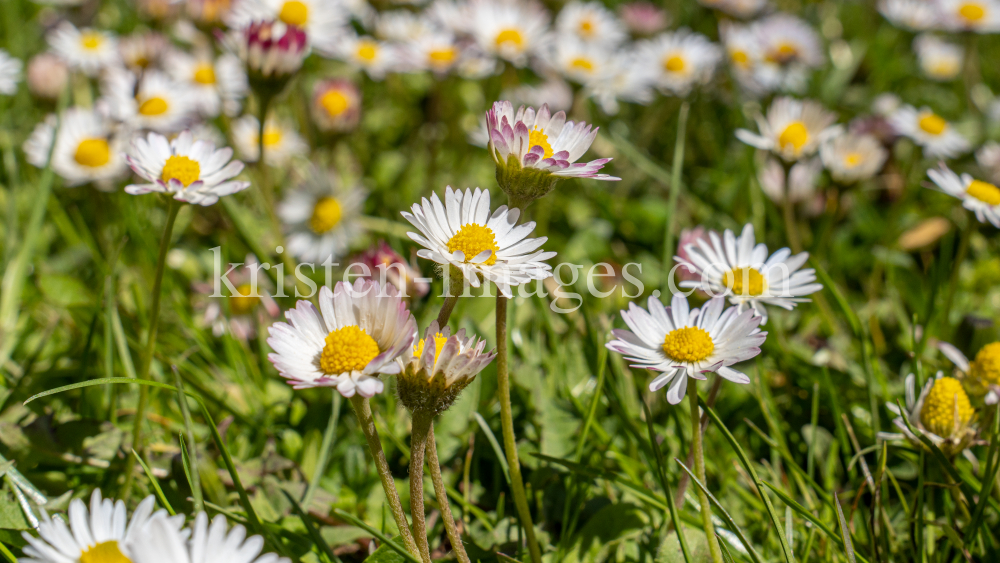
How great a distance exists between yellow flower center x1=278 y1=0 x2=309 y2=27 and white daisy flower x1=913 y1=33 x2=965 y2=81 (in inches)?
144

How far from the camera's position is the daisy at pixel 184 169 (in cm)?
152

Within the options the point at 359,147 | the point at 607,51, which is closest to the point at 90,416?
the point at 359,147

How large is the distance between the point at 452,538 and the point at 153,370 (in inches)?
49.7

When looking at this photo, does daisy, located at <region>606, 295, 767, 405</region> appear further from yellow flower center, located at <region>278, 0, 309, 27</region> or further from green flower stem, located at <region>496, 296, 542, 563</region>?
yellow flower center, located at <region>278, 0, 309, 27</region>

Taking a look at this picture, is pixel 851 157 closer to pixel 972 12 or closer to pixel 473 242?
pixel 972 12

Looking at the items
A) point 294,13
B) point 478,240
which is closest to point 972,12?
point 294,13

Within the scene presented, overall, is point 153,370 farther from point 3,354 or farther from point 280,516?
point 280,516

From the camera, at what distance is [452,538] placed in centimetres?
132

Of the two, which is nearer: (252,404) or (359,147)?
(252,404)

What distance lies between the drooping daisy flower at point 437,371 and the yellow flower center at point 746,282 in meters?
0.70

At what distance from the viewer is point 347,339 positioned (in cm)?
124

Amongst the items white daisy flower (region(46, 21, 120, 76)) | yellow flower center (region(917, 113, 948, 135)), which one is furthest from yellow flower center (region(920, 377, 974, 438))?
white daisy flower (region(46, 21, 120, 76))

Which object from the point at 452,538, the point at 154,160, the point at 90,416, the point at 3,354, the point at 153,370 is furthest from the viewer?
the point at 153,370

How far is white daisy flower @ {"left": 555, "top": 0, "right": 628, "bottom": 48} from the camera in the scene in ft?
12.9
